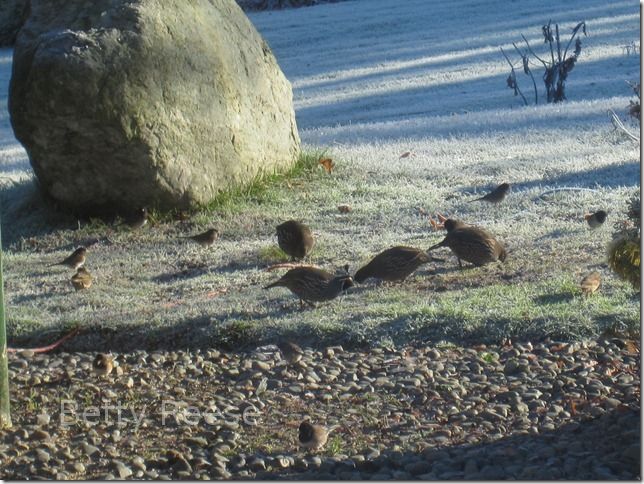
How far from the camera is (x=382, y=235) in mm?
10250

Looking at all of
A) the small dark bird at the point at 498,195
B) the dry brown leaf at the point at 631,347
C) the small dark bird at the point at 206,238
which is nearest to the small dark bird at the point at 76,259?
the small dark bird at the point at 206,238

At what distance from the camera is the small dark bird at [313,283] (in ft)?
26.3

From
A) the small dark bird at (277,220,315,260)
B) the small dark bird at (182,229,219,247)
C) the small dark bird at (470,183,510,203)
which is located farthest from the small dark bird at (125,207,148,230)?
the small dark bird at (470,183,510,203)

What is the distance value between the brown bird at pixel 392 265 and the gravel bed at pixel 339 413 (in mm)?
1304

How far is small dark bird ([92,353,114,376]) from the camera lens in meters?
6.90

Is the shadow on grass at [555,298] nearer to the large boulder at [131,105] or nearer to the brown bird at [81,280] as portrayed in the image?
the brown bird at [81,280]

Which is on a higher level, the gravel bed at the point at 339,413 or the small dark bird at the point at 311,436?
the small dark bird at the point at 311,436

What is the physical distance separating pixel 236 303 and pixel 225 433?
2.45 metres

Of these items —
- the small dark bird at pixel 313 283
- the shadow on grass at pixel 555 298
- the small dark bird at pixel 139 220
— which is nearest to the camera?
the shadow on grass at pixel 555 298

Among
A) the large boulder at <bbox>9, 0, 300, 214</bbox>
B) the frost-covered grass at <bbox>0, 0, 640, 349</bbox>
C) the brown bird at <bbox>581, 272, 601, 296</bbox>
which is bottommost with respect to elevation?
the frost-covered grass at <bbox>0, 0, 640, 349</bbox>

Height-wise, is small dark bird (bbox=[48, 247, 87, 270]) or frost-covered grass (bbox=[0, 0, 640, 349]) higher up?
small dark bird (bbox=[48, 247, 87, 270])

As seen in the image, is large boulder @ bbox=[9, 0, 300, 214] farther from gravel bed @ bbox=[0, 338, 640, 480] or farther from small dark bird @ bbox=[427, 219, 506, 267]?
gravel bed @ bbox=[0, 338, 640, 480]

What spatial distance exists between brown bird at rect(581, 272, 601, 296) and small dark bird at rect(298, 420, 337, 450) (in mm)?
2918

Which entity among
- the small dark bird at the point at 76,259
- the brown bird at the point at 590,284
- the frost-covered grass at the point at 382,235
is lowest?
the frost-covered grass at the point at 382,235
